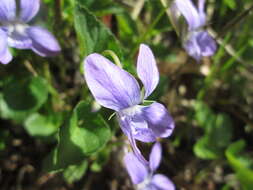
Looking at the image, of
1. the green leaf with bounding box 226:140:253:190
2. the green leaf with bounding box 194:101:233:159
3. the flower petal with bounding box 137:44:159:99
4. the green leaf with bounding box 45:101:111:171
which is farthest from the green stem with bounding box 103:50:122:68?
the green leaf with bounding box 194:101:233:159

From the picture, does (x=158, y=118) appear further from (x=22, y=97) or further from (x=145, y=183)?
(x=22, y=97)

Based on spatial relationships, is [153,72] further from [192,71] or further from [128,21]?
[192,71]

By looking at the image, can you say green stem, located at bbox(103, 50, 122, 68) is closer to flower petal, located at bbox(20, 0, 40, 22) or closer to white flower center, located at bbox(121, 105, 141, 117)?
white flower center, located at bbox(121, 105, 141, 117)

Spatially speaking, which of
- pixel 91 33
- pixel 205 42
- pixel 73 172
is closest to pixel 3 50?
pixel 91 33

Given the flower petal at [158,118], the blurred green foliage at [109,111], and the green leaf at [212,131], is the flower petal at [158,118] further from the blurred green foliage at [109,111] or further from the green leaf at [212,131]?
the green leaf at [212,131]

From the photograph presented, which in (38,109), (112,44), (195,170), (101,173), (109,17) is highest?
(112,44)

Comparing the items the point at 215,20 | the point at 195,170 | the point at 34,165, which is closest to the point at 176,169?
the point at 195,170
